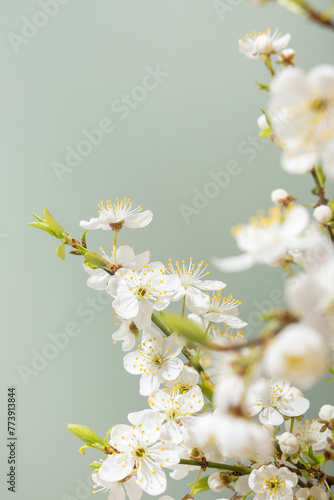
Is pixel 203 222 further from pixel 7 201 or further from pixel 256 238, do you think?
pixel 256 238

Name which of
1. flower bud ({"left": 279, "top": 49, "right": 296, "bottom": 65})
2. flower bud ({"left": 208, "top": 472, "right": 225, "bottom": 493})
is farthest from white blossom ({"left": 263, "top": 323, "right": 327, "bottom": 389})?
flower bud ({"left": 208, "top": 472, "right": 225, "bottom": 493})

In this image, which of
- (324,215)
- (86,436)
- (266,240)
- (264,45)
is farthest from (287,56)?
(86,436)

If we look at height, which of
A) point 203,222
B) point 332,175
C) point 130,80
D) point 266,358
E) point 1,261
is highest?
point 130,80

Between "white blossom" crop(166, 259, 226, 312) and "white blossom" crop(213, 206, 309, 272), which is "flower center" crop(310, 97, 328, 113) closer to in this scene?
"white blossom" crop(213, 206, 309, 272)

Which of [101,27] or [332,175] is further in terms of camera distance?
[101,27]

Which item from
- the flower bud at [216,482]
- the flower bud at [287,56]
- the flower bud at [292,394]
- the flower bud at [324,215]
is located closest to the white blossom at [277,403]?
the flower bud at [292,394]

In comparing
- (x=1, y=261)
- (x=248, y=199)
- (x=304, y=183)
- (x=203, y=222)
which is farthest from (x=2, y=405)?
(x=304, y=183)

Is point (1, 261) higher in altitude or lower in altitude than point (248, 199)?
lower
